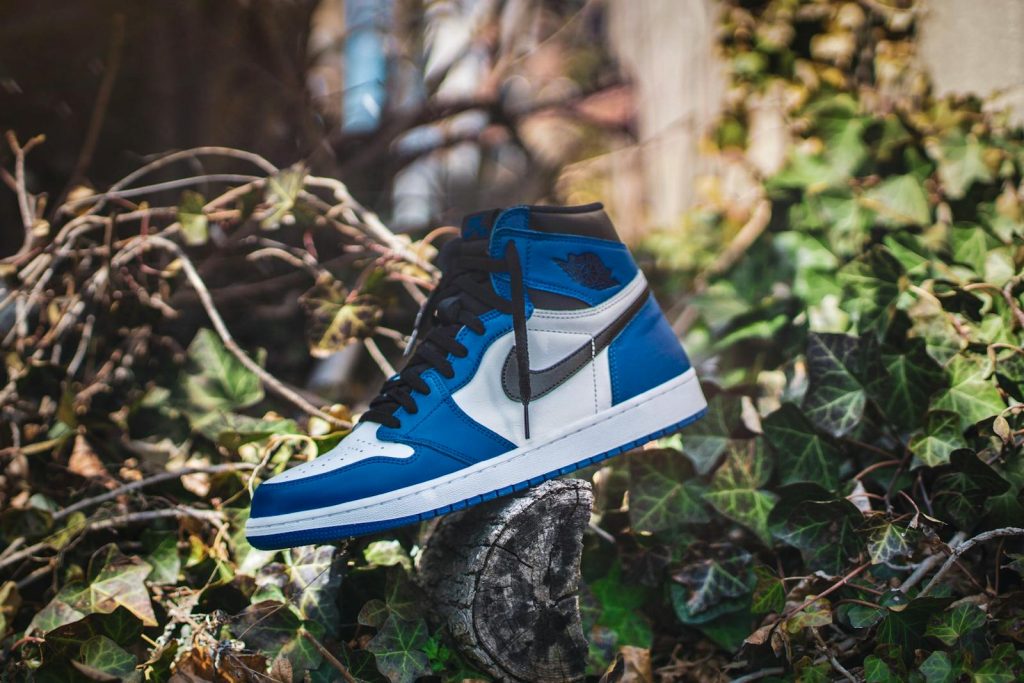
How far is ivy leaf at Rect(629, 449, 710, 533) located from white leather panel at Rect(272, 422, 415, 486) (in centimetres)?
49

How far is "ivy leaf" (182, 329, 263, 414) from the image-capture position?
179 centimetres

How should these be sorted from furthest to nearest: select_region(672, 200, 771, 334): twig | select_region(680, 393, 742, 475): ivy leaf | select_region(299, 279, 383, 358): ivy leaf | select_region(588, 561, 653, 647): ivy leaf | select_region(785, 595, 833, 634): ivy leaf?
1. select_region(672, 200, 771, 334): twig
2. select_region(299, 279, 383, 358): ivy leaf
3. select_region(680, 393, 742, 475): ivy leaf
4. select_region(588, 561, 653, 647): ivy leaf
5. select_region(785, 595, 833, 634): ivy leaf

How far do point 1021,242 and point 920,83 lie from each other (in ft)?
3.21

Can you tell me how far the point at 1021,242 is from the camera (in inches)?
61.7

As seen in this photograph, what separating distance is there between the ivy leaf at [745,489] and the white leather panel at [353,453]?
0.63 m

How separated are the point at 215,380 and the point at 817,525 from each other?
1.38 metres

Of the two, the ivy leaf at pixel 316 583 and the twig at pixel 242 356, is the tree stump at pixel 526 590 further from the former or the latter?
the twig at pixel 242 356

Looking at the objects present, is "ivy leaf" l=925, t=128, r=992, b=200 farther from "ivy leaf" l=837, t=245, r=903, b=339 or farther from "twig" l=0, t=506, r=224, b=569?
"twig" l=0, t=506, r=224, b=569

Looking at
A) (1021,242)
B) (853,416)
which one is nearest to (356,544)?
(853,416)

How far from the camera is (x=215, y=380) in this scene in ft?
5.92

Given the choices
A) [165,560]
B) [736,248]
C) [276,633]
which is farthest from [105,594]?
[736,248]

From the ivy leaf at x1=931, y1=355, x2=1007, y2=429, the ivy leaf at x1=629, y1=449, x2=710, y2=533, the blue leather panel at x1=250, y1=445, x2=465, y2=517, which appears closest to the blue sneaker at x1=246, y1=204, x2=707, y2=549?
the blue leather panel at x1=250, y1=445, x2=465, y2=517

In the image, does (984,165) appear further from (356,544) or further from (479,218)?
(356,544)

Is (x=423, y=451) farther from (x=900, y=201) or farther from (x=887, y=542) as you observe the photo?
(x=900, y=201)
